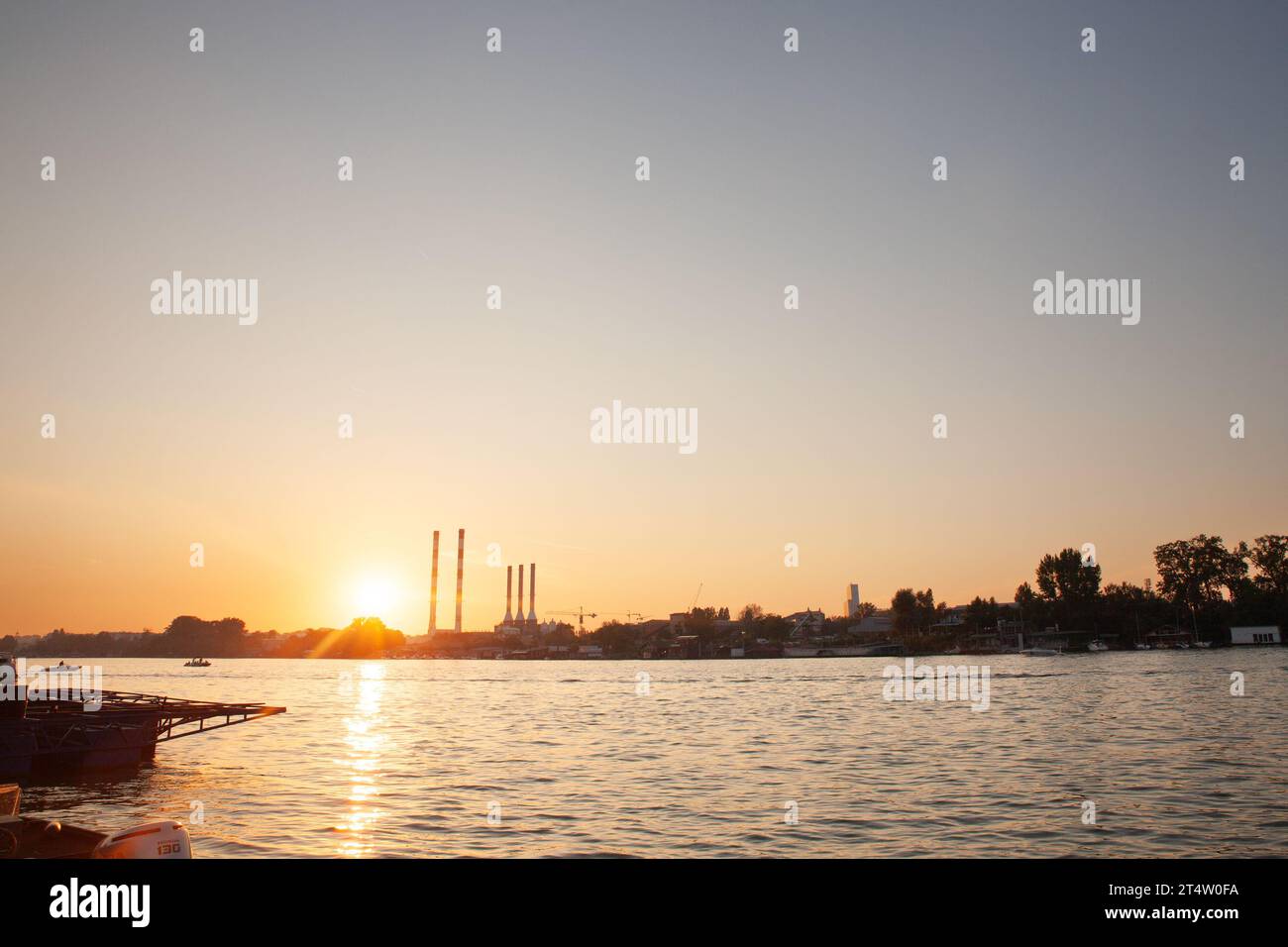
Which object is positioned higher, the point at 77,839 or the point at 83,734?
the point at 77,839

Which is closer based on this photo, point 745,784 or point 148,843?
point 148,843

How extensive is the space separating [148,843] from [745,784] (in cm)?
3159

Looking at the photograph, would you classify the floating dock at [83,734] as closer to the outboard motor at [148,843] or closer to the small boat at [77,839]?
the small boat at [77,839]

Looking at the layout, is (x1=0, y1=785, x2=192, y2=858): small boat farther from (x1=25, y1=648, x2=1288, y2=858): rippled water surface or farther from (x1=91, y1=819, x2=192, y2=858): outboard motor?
(x1=25, y1=648, x2=1288, y2=858): rippled water surface

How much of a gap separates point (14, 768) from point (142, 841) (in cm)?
4318

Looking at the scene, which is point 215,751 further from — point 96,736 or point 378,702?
point 378,702

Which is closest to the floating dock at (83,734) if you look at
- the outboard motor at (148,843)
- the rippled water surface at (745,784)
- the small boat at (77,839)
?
the rippled water surface at (745,784)

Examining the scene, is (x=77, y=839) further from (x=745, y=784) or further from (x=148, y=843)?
(x=745, y=784)

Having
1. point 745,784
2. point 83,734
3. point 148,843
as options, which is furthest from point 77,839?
point 83,734

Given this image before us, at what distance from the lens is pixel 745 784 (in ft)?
137

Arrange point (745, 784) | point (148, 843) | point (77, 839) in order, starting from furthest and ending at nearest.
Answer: point (745, 784) → point (77, 839) → point (148, 843)

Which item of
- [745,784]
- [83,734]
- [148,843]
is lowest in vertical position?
[745,784]

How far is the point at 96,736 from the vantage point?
53219 millimetres
